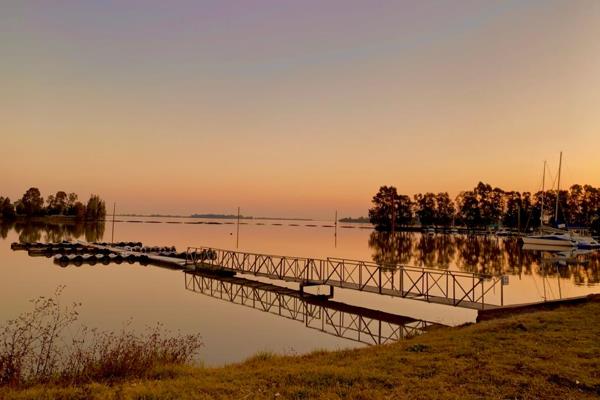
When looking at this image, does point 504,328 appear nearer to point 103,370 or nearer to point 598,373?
point 598,373

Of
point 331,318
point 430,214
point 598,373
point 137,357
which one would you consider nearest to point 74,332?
point 137,357

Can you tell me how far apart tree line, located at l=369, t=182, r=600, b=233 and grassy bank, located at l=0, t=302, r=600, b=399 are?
89.3 metres

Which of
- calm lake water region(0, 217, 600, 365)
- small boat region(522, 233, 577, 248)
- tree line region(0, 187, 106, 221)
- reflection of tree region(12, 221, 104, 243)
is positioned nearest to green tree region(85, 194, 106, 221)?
tree line region(0, 187, 106, 221)

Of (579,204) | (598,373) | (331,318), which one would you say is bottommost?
(331,318)

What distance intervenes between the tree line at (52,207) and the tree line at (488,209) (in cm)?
8901

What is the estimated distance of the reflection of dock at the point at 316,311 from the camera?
616 inches

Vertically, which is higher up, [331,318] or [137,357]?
[137,357]

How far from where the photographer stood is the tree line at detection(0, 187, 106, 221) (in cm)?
12162

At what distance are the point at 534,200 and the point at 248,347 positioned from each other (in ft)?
390

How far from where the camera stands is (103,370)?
25.0 ft

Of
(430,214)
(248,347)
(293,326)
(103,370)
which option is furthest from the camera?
(430,214)

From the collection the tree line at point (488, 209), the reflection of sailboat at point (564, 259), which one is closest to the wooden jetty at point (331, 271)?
the reflection of sailboat at point (564, 259)

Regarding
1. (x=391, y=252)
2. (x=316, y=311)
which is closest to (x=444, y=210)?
(x=391, y=252)

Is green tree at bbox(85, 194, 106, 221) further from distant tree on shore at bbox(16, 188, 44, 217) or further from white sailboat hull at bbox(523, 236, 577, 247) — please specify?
white sailboat hull at bbox(523, 236, 577, 247)
